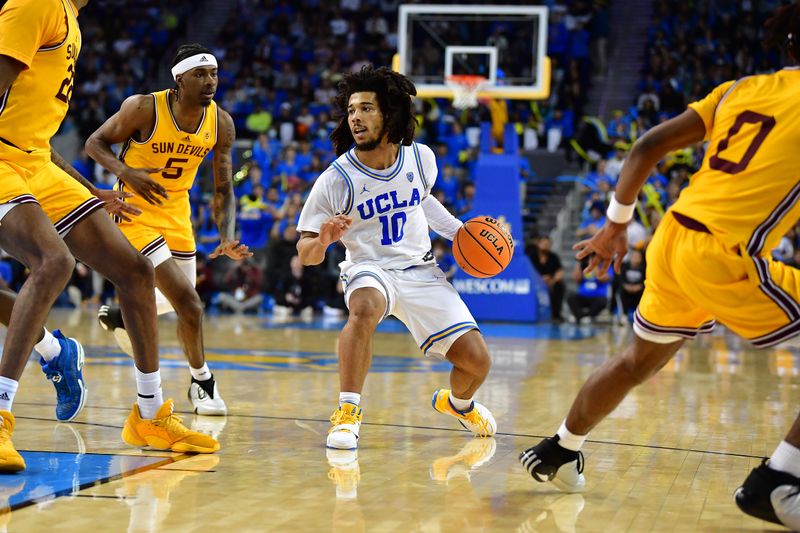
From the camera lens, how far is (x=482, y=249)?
5.58 metres

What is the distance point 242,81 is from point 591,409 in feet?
62.2

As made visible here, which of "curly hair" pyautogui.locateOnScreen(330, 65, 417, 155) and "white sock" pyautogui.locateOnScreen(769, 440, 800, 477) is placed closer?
"white sock" pyautogui.locateOnScreen(769, 440, 800, 477)

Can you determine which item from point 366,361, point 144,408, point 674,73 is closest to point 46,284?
point 144,408

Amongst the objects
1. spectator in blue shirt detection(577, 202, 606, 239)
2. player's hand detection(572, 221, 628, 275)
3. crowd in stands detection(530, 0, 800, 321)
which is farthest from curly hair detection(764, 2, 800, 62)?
spectator in blue shirt detection(577, 202, 606, 239)

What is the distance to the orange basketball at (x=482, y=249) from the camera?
18.2 ft

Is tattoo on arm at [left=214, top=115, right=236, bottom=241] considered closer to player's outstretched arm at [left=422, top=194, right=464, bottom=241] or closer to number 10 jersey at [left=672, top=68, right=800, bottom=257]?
player's outstretched arm at [left=422, top=194, right=464, bottom=241]

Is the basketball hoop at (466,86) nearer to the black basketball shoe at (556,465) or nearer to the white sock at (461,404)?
the white sock at (461,404)

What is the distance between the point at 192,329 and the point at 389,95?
1.78m

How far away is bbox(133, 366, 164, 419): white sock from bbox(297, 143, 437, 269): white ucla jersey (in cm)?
106

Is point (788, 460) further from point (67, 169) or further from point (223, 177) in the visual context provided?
point (223, 177)

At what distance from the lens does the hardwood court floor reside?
3.50 m

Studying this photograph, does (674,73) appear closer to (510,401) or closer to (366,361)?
(510,401)

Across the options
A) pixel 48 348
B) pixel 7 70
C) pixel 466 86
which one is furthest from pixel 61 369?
pixel 466 86

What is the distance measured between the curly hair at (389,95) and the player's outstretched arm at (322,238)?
Answer: 77 centimetres
